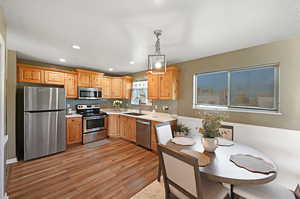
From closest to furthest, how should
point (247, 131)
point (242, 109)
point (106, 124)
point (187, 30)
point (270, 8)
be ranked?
point (270, 8) → point (187, 30) → point (247, 131) → point (242, 109) → point (106, 124)

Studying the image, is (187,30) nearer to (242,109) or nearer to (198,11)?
(198,11)

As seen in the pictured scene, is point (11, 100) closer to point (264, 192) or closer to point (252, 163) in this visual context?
point (252, 163)

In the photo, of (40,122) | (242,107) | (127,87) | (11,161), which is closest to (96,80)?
(127,87)

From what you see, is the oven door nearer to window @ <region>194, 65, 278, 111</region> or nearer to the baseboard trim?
the baseboard trim

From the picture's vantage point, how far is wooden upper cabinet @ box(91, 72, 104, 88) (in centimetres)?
439

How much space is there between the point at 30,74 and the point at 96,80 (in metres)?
1.73

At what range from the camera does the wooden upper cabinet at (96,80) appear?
439cm

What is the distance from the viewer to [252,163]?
131cm

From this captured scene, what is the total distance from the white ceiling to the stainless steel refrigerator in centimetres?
108

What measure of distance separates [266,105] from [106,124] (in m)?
4.40

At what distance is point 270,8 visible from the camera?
1.37 meters

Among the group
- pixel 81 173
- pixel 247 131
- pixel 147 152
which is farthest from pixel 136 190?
pixel 247 131

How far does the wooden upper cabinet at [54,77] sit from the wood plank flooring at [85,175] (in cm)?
200

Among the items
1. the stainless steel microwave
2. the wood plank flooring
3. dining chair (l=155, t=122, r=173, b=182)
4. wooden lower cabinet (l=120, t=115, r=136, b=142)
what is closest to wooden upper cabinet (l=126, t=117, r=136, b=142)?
wooden lower cabinet (l=120, t=115, r=136, b=142)
